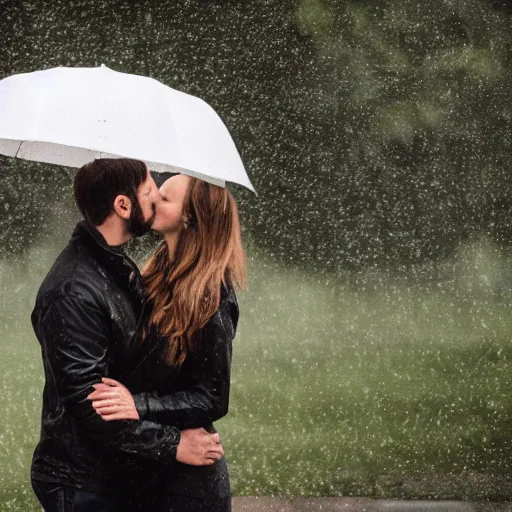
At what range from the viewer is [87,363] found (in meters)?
2.40

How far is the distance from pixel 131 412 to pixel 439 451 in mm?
3431

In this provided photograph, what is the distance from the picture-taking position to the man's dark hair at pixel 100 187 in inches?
99.3

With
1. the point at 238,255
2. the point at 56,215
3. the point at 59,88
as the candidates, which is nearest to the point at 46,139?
the point at 59,88

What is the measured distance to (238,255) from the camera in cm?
272

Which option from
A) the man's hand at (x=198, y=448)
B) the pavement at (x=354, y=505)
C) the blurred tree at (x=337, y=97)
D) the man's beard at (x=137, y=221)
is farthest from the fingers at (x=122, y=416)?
the blurred tree at (x=337, y=97)

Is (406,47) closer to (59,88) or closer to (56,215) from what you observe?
(56,215)

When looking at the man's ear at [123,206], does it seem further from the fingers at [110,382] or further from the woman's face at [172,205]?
the fingers at [110,382]

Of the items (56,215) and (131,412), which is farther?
(56,215)

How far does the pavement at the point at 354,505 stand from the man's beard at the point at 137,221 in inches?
111

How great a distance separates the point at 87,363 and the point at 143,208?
0.42 metres

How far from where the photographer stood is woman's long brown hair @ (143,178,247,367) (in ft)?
8.41

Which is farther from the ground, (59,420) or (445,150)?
(445,150)

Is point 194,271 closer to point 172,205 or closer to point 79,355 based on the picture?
point 172,205

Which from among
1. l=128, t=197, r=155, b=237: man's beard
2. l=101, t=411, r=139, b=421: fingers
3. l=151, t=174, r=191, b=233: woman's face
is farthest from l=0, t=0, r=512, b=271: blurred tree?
l=101, t=411, r=139, b=421: fingers
